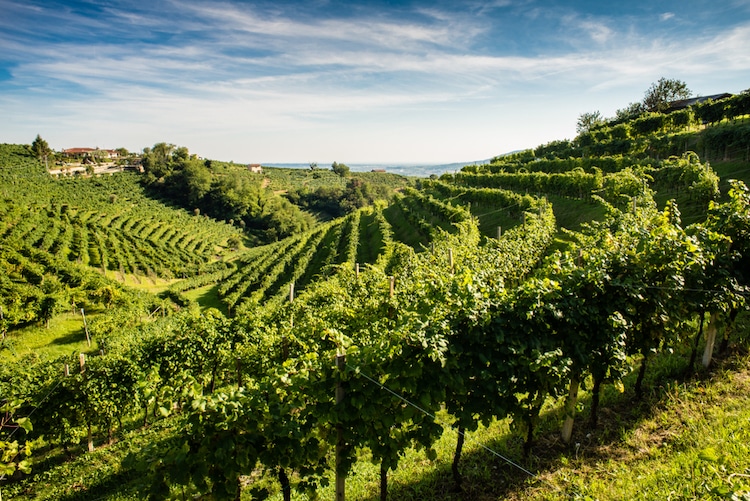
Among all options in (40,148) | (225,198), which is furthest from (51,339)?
(40,148)

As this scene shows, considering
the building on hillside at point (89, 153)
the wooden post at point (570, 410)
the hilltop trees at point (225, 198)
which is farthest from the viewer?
the building on hillside at point (89, 153)

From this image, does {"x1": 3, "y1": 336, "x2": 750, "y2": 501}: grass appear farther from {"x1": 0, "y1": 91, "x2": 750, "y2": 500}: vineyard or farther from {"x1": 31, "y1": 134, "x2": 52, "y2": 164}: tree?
{"x1": 31, "y1": 134, "x2": 52, "y2": 164}: tree

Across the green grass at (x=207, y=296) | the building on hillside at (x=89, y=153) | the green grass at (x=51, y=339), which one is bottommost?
the green grass at (x=207, y=296)

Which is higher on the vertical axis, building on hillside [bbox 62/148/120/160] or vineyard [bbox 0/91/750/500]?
building on hillside [bbox 62/148/120/160]

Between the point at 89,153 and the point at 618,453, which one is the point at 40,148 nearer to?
the point at 89,153

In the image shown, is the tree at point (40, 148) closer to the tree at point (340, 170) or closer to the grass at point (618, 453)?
the tree at point (340, 170)

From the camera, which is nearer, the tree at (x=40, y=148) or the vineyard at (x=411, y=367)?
the vineyard at (x=411, y=367)

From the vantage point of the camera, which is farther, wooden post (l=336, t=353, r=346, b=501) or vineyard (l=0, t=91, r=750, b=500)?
wooden post (l=336, t=353, r=346, b=501)

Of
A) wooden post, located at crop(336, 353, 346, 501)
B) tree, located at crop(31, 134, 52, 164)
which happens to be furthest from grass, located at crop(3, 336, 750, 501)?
tree, located at crop(31, 134, 52, 164)

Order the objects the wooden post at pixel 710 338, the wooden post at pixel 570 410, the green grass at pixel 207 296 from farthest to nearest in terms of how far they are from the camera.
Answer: the green grass at pixel 207 296, the wooden post at pixel 710 338, the wooden post at pixel 570 410

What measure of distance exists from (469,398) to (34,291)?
3786 cm

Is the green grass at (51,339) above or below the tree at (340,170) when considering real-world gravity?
below

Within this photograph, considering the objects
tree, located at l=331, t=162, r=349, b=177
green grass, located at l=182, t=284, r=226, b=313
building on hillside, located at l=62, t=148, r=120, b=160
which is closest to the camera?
green grass, located at l=182, t=284, r=226, b=313

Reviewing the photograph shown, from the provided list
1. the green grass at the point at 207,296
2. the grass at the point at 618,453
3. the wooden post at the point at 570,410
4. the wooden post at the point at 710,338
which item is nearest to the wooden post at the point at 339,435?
the grass at the point at 618,453
